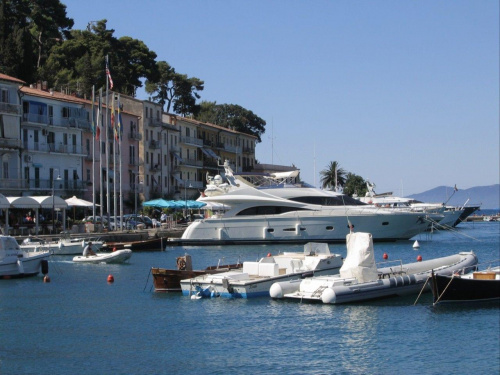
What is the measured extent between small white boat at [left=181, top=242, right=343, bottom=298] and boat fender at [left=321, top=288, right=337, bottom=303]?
3199 mm

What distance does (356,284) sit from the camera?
29547 millimetres

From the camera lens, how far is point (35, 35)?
92250mm

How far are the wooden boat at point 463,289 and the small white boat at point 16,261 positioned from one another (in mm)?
19421

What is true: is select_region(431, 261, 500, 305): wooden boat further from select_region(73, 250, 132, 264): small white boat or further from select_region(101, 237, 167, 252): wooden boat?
select_region(101, 237, 167, 252): wooden boat

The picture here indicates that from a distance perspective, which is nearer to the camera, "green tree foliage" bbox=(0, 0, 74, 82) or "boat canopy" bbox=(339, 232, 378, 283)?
"boat canopy" bbox=(339, 232, 378, 283)

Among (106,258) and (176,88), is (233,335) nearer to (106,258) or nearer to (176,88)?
(106,258)

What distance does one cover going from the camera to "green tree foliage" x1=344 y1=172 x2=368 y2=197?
124537 mm

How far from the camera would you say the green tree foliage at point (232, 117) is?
12825 cm

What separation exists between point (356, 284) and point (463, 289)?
12.0 feet

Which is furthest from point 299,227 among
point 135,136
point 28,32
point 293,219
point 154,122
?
point 28,32

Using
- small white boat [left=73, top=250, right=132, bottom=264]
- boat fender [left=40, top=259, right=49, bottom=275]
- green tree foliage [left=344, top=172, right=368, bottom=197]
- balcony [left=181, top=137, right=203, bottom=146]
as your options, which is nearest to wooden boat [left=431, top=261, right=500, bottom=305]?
boat fender [left=40, top=259, right=49, bottom=275]

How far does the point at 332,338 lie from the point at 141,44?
3231 inches

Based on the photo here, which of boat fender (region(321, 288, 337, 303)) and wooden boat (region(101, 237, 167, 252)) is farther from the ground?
wooden boat (region(101, 237, 167, 252))

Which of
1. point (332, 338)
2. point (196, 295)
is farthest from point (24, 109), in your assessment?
point (332, 338)
